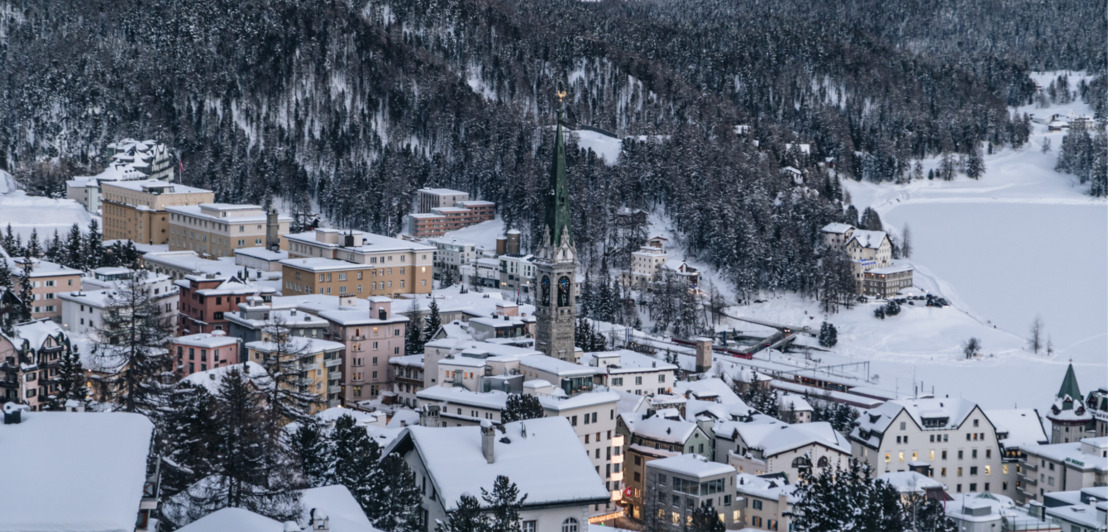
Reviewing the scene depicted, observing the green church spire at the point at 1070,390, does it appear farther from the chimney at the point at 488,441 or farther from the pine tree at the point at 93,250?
the pine tree at the point at 93,250

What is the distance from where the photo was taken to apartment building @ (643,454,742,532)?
172 feet

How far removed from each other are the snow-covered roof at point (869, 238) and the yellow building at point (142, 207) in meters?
55.0

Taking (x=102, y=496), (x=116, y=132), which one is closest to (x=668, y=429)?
(x=102, y=496)

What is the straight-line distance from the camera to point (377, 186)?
13988cm

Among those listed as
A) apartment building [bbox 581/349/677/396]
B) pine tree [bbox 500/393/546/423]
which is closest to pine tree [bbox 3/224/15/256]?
apartment building [bbox 581/349/677/396]

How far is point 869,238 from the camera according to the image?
419 feet

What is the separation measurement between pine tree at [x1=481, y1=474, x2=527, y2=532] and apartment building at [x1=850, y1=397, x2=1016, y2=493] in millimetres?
29487

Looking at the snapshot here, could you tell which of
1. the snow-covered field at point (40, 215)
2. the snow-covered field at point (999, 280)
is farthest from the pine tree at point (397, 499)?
the snow-covered field at point (40, 215)

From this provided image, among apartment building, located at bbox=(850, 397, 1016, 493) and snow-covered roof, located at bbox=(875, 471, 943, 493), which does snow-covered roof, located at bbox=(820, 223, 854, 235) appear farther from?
snow-covered roof, located at bbox=(875, 471, 943, 493)

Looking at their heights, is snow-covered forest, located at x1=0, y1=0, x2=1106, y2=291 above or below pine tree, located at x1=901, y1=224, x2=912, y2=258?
above

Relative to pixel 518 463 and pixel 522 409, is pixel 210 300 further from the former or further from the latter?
pixel 518 463

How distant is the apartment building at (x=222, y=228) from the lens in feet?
356

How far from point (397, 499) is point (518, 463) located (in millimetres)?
3550

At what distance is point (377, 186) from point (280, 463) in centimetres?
10225
